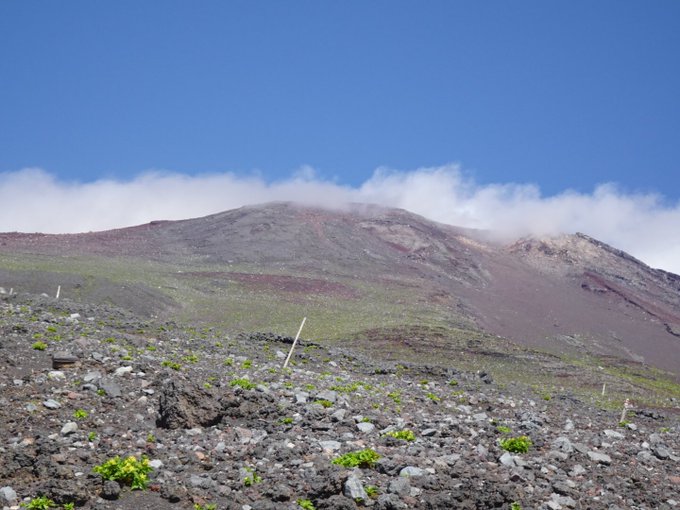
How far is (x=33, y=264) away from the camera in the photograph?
62.4 m

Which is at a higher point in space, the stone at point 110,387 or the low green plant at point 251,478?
the stone at point 110,387

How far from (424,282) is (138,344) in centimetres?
6812

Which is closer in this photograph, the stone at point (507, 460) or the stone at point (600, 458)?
the stone at point (507, 460)

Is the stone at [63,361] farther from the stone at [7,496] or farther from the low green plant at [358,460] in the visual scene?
the low green plant at [358,460]

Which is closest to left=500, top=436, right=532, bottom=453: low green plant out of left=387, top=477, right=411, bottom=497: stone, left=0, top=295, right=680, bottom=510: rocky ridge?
left=0, top=295, right=680, bottom=510: rocky ridge

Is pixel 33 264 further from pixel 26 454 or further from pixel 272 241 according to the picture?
pixel 26 454

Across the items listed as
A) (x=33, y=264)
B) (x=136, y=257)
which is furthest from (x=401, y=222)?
(x=33, y=264)

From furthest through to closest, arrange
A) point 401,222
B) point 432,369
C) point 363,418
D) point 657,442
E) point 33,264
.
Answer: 1. point 401,222
2. point 33,264
3. point 432,369
4. point 657,442
5. point 363,418

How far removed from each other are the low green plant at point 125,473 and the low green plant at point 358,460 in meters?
2.71

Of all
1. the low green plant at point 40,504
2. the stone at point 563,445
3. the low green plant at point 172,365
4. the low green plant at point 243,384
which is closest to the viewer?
the low green plant at point 40,504

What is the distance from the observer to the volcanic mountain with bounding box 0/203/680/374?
5191cm

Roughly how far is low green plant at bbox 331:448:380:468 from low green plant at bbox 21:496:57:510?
386 centimetres

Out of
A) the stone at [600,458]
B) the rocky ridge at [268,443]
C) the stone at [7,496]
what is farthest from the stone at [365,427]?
the stone at [7,496]

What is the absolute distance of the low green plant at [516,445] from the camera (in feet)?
38.8
